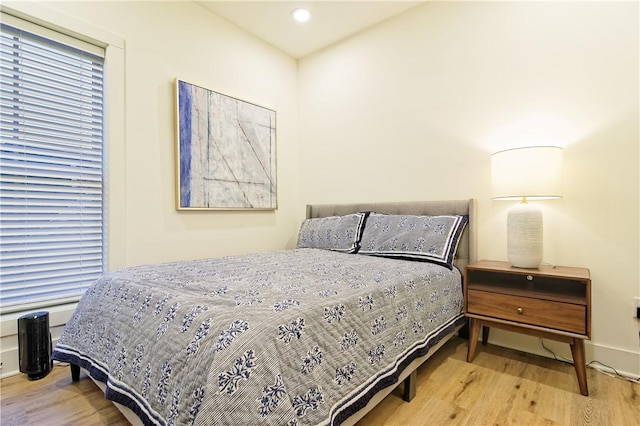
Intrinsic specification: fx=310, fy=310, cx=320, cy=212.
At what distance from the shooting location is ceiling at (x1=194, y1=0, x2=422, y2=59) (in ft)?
8.89

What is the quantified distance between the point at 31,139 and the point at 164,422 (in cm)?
203

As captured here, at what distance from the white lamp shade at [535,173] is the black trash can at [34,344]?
2.89 m

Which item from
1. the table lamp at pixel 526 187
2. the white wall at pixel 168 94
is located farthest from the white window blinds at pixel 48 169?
the table lamp at pixel 526 187

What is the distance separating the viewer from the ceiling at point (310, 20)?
2711mm

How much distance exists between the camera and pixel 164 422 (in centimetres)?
97

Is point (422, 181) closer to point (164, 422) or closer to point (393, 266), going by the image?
point (393, 266)

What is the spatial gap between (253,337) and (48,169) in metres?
2.07

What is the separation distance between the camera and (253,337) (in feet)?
2.91

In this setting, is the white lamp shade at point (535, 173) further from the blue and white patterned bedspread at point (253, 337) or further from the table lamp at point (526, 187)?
the blue and white patterned bedspread at point (253, 337)

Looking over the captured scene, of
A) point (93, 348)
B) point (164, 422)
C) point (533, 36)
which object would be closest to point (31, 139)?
point (93, 348)

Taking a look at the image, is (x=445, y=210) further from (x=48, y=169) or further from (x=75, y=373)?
(x=48, y=169)

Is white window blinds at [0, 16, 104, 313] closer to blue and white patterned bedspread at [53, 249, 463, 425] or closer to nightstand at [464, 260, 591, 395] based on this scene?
blue and white patterned bedspread at [53, 249, 463, 425]

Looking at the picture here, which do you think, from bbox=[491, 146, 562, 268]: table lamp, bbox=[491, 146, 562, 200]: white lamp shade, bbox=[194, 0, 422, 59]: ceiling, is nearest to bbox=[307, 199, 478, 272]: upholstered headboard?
bbox=[491, 146, 562, 268]: table lamp


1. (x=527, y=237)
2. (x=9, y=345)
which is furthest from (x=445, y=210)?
(x=9, y=345)
